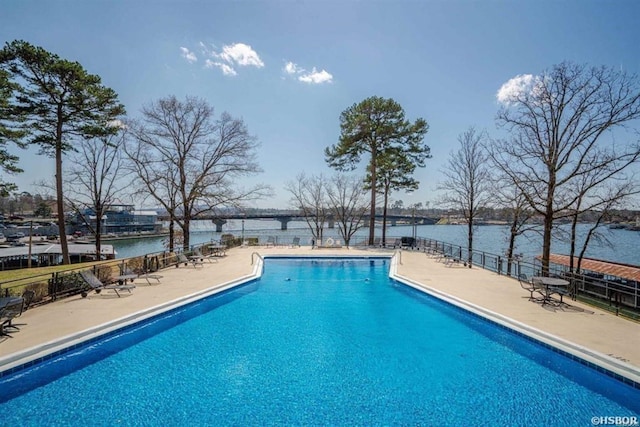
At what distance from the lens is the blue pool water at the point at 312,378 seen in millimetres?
4559

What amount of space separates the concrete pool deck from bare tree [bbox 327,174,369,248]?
51.5 feet

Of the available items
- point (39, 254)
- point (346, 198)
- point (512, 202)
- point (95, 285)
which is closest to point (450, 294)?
point (512, 202)

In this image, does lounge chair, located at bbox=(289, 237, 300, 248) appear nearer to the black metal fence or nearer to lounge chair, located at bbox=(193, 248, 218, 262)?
lounge chair, located at bbox=(193, 248, 218, 262)

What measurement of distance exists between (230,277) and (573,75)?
14.3 meters

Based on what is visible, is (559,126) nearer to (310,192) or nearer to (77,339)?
(77,339)

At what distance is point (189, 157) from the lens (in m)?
20.1

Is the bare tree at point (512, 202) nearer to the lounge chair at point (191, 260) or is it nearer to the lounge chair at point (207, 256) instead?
the lounge chair at point (191, 260)

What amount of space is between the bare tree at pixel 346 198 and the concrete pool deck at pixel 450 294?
15.7 metres

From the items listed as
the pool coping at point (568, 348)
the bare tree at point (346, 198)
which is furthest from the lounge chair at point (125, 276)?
the bare tree at point (346, 198)

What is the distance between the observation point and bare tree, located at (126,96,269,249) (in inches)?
760

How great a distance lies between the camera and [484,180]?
56.5 ft

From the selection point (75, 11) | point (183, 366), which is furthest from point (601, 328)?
point (75, 11)

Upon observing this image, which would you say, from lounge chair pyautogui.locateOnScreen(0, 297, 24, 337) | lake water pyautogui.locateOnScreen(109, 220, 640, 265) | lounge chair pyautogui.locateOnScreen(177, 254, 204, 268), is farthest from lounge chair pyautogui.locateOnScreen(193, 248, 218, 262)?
lounge chair pyautogui.locateOnScreen(0, 297, 24, 337)

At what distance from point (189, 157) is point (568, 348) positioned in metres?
20.4
